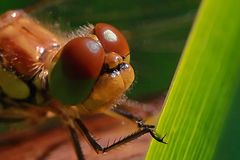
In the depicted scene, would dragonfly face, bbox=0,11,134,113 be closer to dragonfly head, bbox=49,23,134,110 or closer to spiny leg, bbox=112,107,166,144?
dragonfly head, bbox=49,23,134,110

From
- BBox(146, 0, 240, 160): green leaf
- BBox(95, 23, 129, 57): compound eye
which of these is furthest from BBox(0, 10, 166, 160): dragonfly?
BBox(146, 0, 240, 160): green leaf

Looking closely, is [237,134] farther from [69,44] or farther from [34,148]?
[34,148]

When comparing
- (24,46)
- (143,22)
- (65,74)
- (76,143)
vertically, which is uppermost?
(143,22)

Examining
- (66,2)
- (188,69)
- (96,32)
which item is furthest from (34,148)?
(188,69)

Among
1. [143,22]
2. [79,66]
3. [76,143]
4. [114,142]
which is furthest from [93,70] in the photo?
[143,22]

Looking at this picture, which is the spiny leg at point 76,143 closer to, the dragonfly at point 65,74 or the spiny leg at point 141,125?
the dragonfly at point 65,74

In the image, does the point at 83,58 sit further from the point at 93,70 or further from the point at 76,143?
the point at 76,143
